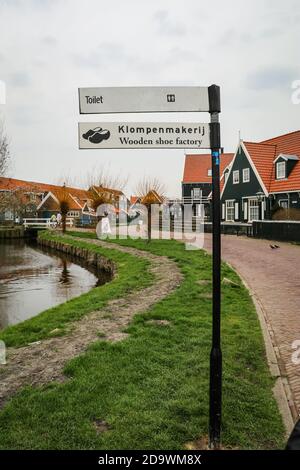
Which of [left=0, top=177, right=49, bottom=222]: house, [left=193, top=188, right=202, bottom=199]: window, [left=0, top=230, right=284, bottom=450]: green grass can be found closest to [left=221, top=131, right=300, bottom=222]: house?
[left=193, top=188, right=202, bottom=199]: window

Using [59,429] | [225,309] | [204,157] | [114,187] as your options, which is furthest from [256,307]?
[204,157]

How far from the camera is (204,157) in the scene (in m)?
51.1

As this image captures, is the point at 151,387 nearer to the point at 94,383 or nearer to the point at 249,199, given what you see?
the point at 94,383

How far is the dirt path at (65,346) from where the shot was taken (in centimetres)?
464

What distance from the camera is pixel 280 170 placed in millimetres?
29344

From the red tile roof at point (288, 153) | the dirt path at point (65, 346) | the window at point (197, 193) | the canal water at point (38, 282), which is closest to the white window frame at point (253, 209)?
the red tile roof at point (288, 153)

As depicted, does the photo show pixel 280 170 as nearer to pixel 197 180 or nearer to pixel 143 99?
pixel 197 180

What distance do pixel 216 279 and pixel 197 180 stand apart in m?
45.8

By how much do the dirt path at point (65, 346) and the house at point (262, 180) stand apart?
69.8 ft

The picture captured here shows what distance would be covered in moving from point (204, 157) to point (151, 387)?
49103mm

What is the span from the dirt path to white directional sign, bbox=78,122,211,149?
299 cm

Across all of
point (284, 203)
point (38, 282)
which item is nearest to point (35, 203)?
point (284, 203)

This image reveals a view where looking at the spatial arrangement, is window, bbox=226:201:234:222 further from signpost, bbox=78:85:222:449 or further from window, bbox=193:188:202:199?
signpost, bbox=78:85:222:449

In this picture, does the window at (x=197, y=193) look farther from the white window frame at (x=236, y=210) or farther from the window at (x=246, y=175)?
the window at (x=246, y=175)
